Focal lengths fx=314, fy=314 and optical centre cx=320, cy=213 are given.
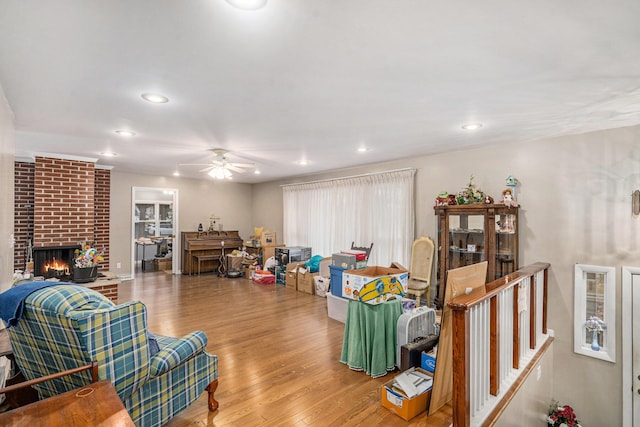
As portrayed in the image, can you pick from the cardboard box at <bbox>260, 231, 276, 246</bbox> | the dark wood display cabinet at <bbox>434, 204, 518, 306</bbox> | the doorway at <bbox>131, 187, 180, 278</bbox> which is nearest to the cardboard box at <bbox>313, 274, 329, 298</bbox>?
the dark wood display cabinet at <bbox>434, 204, 518, 306</bbox>

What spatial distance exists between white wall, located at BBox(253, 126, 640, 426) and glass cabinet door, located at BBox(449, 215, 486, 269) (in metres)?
0.49

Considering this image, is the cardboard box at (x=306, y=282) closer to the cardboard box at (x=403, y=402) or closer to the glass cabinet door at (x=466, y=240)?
the glass cabinet door at (x=466, y=240)

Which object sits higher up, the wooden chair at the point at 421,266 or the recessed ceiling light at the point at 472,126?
the recessed ceiling light at the point at 472,126

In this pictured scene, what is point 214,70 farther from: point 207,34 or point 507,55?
point 507,55

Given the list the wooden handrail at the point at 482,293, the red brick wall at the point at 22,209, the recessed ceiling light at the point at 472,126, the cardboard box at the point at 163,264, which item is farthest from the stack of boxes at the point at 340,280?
the cardboard box at the point at 163,264

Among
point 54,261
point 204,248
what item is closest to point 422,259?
point 204,248

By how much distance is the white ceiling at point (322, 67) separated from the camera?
1.53m

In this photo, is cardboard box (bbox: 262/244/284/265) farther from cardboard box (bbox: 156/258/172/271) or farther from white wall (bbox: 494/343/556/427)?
white wall (bbox: 494/343/556/427)

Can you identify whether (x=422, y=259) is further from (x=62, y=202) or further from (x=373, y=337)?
(x=62, y=202)

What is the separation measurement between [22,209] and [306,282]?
5.08m

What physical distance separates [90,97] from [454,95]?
2.97 metres

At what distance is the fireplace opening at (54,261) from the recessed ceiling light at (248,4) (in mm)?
5250

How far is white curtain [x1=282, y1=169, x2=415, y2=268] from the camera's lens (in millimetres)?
5344

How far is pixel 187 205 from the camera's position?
8109 millimetres
